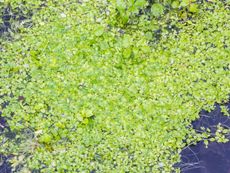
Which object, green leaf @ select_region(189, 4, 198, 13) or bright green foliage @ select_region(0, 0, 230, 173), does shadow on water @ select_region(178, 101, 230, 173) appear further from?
green leaf @ select_region(189, 4, 198, 13)

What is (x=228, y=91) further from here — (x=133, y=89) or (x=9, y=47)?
(x=9, y=47)

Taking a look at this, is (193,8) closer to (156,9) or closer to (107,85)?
(156,9)

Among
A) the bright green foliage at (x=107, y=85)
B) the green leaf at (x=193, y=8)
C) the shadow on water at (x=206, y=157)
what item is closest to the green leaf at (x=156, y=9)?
the bright green foliage at (x=107, y=85)

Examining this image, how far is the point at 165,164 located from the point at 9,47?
207 centimetres

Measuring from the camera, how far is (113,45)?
4047 mm

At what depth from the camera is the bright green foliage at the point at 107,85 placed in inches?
140

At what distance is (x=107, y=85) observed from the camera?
3824mm

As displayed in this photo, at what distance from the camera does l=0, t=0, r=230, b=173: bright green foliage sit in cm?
355

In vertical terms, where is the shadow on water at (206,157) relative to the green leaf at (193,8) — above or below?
below

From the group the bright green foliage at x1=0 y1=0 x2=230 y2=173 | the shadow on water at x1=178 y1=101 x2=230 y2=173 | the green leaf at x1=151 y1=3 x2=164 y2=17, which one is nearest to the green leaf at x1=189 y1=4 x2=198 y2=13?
the bright green foliage at x1=0 y1=0 x2=230 y2=173

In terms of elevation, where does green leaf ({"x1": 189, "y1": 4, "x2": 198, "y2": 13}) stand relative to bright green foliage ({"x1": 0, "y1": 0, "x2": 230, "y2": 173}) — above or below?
above

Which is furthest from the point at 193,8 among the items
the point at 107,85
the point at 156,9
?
the point at 107,85

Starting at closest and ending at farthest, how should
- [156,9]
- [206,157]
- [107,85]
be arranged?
[206,157] < [107,85] < [156,9]

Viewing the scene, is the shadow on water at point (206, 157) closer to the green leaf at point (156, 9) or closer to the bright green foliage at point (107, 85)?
the bright green foliage at point (107, 85)
